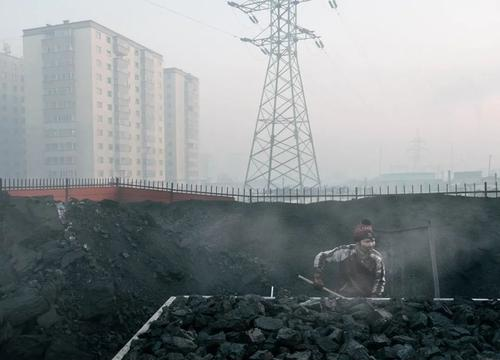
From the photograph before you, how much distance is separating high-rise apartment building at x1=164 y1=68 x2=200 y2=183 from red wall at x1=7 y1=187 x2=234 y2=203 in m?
48.8

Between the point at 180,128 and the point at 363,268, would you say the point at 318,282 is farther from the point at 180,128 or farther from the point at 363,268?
the point at 180,128

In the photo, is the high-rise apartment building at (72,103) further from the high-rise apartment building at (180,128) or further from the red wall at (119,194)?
the red wall at (119,194)

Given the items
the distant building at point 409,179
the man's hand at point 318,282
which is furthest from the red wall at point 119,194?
the distant building at point 409,179

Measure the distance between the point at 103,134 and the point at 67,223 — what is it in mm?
42768

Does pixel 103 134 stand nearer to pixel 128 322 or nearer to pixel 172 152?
pixel 172 152

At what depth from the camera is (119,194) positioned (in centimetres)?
1777

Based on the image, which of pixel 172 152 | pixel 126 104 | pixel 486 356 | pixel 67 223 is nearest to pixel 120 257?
pixel 67 223

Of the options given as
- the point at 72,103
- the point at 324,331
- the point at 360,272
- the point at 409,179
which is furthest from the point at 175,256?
the point at 409,179

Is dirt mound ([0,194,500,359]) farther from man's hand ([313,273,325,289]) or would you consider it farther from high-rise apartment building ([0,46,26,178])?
high-rise apartment building ([0,46,26,178])

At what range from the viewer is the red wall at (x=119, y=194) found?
50.6 feet

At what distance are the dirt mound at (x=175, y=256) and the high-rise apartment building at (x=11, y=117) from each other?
46.8 metres

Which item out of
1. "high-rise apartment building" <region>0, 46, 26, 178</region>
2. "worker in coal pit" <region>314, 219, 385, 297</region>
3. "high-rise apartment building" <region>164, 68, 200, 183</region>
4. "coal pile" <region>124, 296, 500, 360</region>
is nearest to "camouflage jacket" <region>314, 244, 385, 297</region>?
"worker in coal pit" <region>314, 219, 385, 297</region>

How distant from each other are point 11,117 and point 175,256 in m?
59.7

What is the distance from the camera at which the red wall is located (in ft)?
50.6
